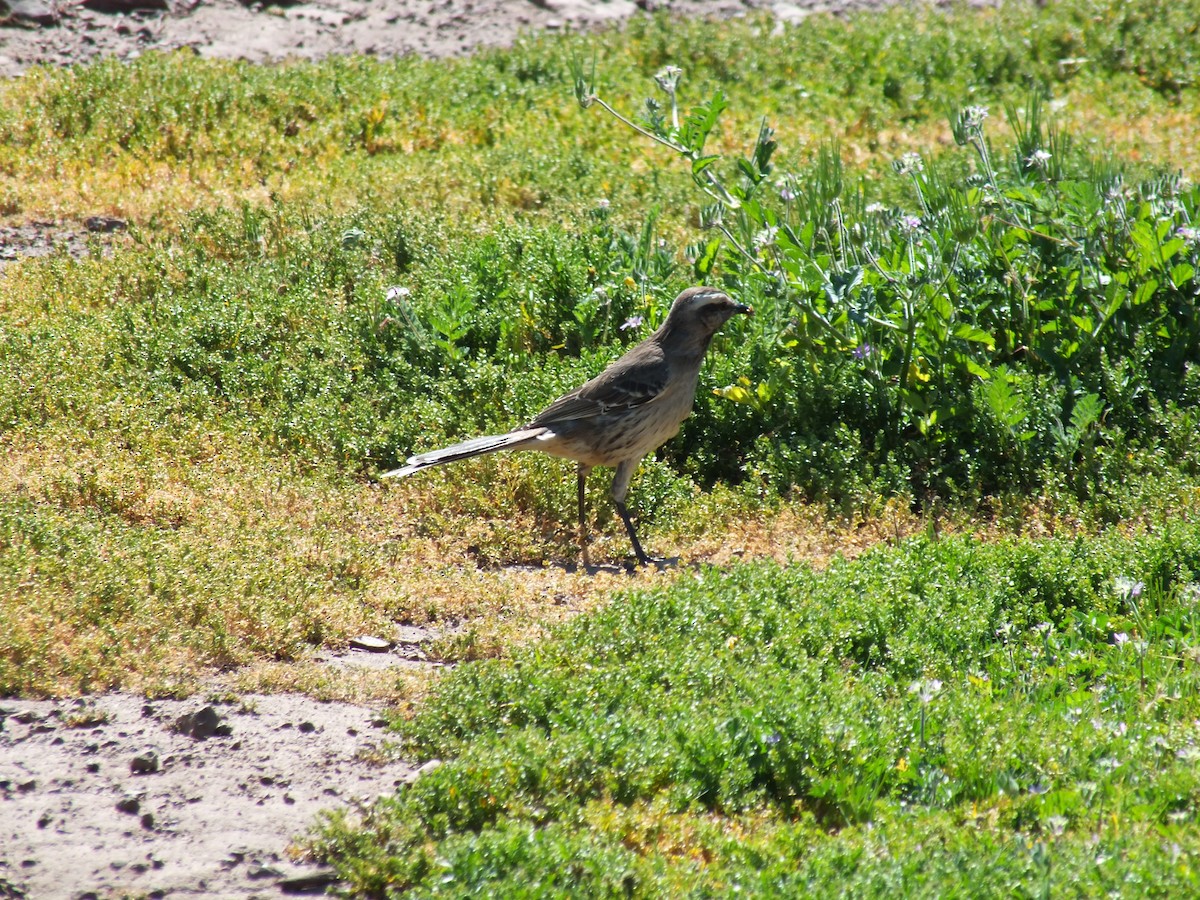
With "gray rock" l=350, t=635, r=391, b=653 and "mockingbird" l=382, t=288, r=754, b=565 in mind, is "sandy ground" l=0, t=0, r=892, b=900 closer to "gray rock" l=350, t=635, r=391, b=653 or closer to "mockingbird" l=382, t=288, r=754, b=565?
"gray rock" l=350, t=635, r=391, b=653

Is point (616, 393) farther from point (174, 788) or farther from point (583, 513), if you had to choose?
point (174, 788)

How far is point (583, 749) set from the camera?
15.8 feet

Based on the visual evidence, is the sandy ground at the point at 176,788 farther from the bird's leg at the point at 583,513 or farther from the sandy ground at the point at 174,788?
the bird's leg at the point at 583,513

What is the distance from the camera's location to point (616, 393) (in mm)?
7707

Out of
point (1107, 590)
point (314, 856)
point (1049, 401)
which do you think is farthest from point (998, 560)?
point (314, 856)

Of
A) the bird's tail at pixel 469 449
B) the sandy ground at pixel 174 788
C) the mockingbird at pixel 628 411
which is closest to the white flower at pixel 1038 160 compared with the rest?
the mockingbird at pixel 628 411

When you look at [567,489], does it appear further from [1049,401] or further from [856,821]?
[856,821]

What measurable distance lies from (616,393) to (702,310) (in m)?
0.79

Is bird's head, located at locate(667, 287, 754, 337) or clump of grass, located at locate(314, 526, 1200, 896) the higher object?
bird's head, located at locate(667, 287, 754, 337)

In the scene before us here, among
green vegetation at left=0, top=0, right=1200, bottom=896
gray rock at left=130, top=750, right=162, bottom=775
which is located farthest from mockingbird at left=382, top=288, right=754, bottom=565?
gray rock at left=130, top=750, right=162, bottom=775

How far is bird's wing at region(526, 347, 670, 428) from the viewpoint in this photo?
7.64 meters

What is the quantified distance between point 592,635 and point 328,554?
1768 mm

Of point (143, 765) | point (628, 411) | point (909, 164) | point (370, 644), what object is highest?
point (909, 164)

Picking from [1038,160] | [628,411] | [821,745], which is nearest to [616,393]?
[628,411]
